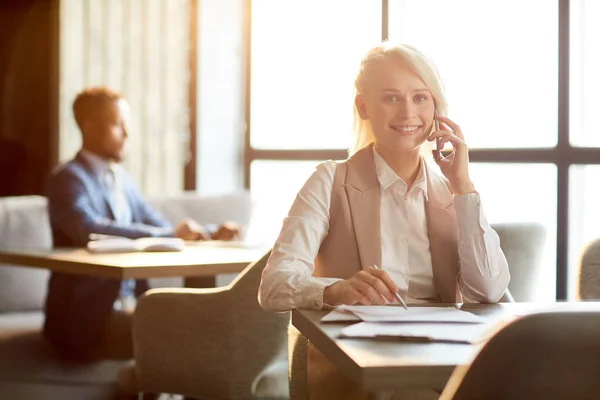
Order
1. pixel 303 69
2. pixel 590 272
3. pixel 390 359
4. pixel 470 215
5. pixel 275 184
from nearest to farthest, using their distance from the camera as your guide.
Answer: pixel 390 359
pixel 470 215
pixel 590 272
pixel 303 69
pixel 275 184

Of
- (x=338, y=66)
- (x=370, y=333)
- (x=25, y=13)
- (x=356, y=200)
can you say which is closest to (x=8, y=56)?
Answer: (x=25, y=13)

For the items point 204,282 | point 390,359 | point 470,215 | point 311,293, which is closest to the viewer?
point 390,359

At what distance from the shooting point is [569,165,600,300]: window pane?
4.09 meters

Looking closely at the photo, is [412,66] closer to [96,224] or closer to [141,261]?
[141,261]

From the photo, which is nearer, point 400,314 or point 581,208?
point 400,314

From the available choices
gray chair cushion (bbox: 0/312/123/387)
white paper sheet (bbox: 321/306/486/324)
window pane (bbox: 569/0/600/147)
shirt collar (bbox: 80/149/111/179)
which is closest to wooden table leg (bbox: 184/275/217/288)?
gray chair cushion (bbox: 0/312/123/387)

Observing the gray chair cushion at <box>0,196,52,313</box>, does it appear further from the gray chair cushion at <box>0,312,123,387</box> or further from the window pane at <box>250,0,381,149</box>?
the window pane at <box>250,0,381,149</box>

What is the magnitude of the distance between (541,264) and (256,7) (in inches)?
126

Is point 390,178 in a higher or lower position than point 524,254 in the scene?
higher

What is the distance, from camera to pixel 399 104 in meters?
2.01

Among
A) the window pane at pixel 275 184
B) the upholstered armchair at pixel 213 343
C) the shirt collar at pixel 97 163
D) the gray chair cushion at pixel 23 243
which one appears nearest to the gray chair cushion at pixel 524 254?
the upholstered armchair at pixel 213 343

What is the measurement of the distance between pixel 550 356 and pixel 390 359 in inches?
16.7

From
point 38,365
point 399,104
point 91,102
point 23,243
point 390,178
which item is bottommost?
point 38,365

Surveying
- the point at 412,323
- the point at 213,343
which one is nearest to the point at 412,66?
the point at 412,323
